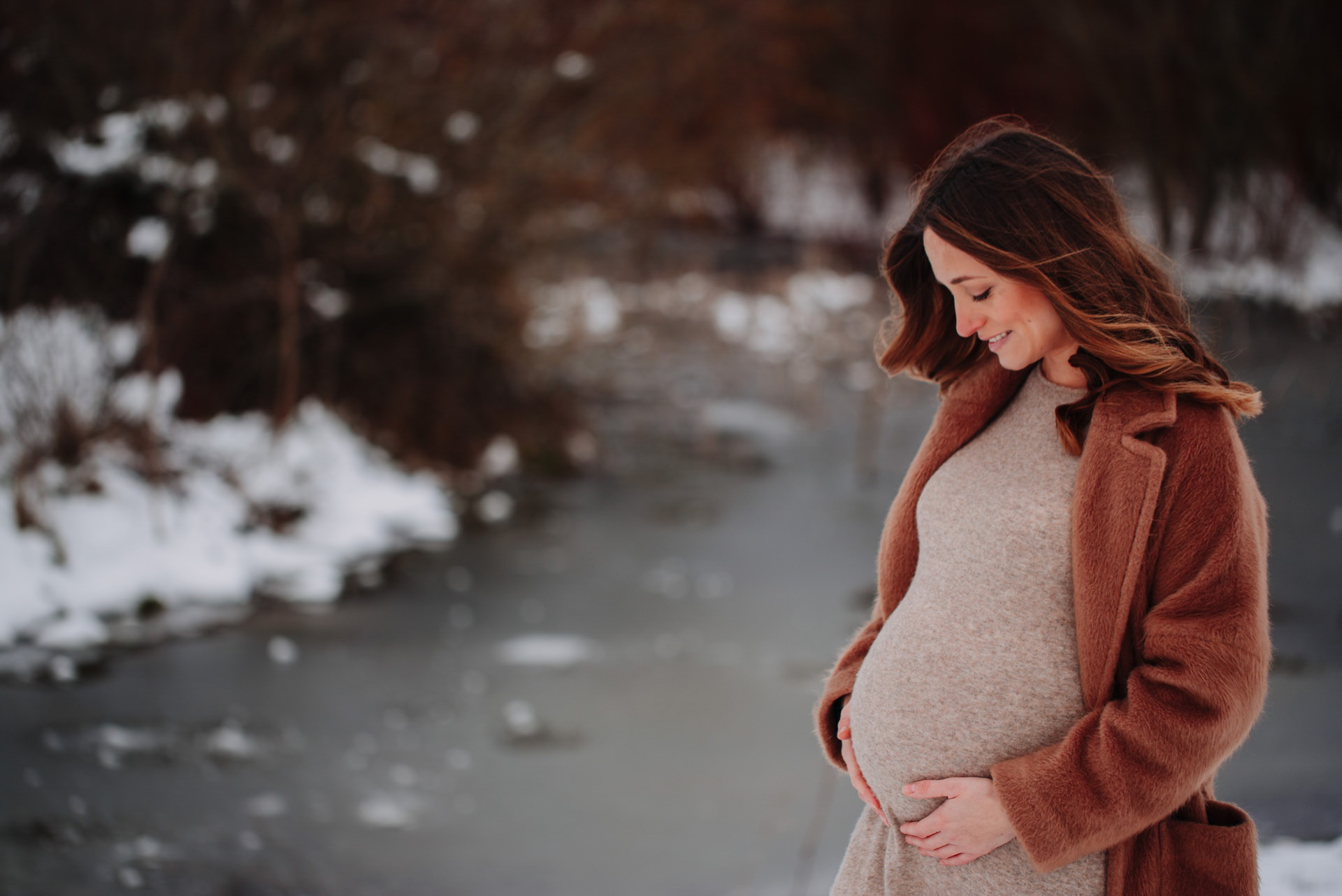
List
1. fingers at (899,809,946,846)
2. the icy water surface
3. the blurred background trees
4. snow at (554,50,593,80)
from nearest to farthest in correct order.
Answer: fingers at (899,809,946,846), the icy water surface, the blurred background trees, snow at (554,50,593,80)

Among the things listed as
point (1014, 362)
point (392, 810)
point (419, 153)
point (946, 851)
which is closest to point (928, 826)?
point (946, 851)

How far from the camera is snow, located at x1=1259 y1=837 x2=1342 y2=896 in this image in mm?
2824

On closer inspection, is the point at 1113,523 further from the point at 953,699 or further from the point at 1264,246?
the point at 1264,246

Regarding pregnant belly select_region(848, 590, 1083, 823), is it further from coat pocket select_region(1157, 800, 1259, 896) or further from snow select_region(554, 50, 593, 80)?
snow select_region(554, 50, 593, 80)

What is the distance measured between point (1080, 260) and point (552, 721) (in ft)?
13.8

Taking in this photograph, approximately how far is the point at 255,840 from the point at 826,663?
2965 mm

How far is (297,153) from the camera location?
7715mm

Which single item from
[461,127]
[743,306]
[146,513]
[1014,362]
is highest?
[461,127]

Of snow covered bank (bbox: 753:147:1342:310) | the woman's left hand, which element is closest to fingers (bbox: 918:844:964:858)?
the woman's left hand

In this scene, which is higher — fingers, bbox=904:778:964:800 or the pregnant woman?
the pregnant woman

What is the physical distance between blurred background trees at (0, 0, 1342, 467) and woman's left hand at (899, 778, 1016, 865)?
20.5 ft

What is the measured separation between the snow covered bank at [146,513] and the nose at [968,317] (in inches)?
215

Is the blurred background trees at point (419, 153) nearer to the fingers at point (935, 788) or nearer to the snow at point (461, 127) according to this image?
the snow at point (461, 127)

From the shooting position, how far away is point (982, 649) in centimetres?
146
